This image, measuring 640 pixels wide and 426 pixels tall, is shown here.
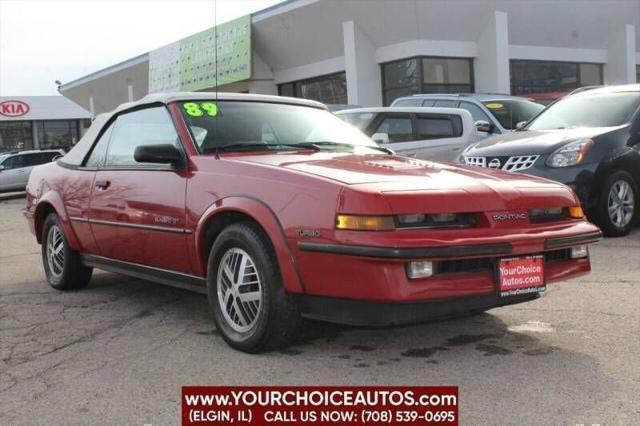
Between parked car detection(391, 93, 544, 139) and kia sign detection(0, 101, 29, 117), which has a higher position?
kia sign detection(0, 101, 29, 117)

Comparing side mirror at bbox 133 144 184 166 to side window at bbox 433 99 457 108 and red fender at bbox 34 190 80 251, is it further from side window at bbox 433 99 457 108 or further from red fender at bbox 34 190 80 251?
side window at bbox 433 99 457 108

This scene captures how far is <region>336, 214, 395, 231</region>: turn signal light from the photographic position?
3.23 metres

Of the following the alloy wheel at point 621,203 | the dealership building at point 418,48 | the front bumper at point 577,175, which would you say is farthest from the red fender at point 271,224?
the dealership building at point 418,48

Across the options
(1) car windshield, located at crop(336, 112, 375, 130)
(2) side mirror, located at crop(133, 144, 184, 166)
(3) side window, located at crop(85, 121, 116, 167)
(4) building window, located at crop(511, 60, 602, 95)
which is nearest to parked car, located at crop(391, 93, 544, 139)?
(1) car windshield, located at crop(336, 112, 375, 130)

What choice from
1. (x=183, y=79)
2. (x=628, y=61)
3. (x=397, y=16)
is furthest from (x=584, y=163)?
(x=183, y=79)

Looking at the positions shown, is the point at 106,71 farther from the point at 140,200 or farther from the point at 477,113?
the point at 140,200

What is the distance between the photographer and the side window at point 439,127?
9820mm

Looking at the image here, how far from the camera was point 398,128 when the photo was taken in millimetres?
9727

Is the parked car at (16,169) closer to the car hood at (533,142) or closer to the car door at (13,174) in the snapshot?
the car door at (13,174)

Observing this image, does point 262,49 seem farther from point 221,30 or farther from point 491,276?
point 491,276

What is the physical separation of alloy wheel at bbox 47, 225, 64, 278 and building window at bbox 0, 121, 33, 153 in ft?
164

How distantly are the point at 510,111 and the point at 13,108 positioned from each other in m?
46.3

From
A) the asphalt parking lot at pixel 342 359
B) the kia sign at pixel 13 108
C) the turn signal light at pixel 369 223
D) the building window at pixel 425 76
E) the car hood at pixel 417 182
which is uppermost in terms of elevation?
the kia sign at pixel 13 108

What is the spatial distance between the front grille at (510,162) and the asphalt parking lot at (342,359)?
2.22 meters
